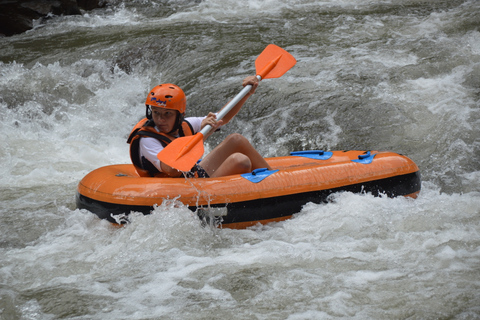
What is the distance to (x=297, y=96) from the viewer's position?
5738mm

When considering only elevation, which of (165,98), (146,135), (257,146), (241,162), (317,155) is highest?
(165,98)

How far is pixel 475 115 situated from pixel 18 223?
169 inches

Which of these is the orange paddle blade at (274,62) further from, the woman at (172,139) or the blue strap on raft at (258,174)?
the blue strap on raft at (258,174)

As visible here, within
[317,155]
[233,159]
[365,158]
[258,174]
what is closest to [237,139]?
[233,159]

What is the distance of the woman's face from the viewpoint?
3.55m

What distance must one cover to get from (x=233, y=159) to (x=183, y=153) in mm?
435

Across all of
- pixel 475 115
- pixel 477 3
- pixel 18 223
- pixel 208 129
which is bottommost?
pixel 18 223

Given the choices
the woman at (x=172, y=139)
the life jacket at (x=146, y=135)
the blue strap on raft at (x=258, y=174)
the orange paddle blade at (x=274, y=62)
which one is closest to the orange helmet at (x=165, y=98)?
the woman at (x=172, y=139)

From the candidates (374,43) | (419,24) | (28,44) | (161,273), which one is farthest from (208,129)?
(28,44)

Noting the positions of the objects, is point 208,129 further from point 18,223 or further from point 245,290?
point 18,223

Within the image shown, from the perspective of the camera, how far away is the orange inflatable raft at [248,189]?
3.42m

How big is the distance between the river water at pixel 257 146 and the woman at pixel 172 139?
45cm

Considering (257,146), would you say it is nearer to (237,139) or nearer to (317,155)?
(317,155)

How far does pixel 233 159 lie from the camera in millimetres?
3691
